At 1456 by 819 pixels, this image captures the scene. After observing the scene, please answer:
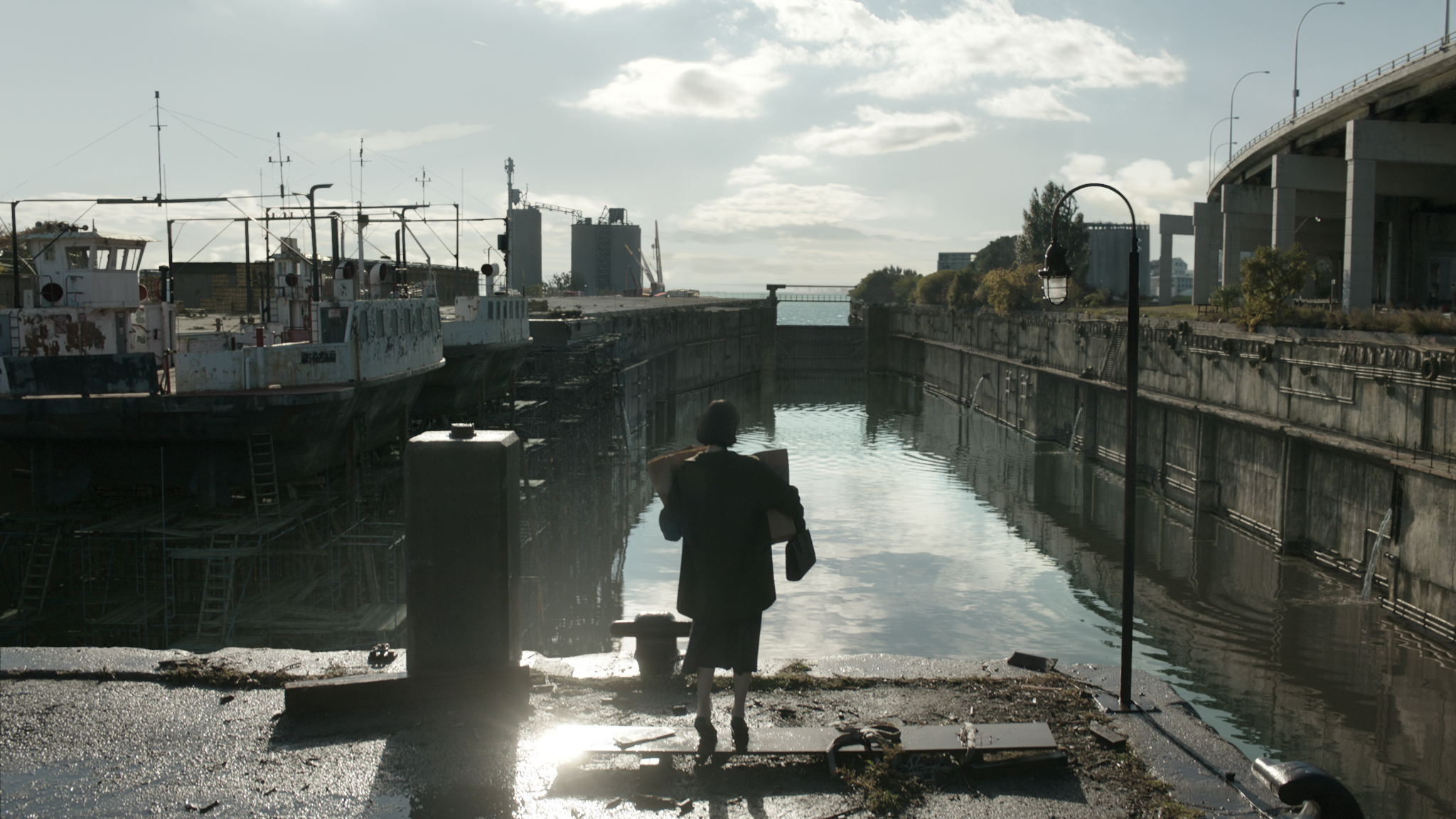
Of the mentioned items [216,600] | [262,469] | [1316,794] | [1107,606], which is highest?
[1316,794]

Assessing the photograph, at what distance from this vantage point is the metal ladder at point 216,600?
61.0 feet

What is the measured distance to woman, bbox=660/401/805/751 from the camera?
6.89 m

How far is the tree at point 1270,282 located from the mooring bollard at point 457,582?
36.2 metres

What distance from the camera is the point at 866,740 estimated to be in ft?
22.1

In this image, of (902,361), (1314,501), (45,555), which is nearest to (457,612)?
(45,555)

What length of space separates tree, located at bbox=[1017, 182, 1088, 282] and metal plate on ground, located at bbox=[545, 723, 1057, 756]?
95482 mm

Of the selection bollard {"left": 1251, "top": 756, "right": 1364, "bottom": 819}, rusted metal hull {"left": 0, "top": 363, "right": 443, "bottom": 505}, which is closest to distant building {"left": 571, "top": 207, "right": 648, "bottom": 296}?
rusted metal hull {"left": 0, "top": 363, "right": 443, "bottom": 505}

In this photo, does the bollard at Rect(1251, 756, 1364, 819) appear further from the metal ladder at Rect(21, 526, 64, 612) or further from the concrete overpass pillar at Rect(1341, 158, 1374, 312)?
the concrete overpass pillar at Rect(1341, 158, 1374, 312)

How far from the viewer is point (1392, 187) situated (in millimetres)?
45625

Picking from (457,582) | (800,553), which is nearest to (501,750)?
(457,582)

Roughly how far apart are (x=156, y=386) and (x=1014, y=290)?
7079 centimetres

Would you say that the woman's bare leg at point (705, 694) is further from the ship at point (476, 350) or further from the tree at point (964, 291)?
the tree at point (964, 291)

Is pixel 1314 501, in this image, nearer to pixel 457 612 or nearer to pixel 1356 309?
pixel 1356 309

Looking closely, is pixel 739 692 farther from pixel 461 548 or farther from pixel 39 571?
pixel 39 571
